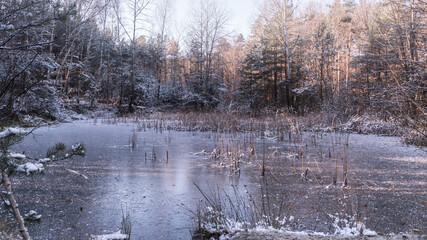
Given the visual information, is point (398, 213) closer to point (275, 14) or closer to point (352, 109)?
point (352, 109)

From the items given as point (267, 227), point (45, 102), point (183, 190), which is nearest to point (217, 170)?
point (183, 190)

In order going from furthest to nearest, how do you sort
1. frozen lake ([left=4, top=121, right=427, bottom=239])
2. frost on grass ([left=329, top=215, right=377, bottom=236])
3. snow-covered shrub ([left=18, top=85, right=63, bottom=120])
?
snow-covered shrub ([left=18, top=85, right=63, bottom=120])
frozen lake ([left=4, top=121, right=427, bottom=239])
frost on grass ([left=329, top=215, right=377, bottom=236])

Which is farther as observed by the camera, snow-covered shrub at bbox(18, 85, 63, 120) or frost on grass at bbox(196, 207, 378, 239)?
snow-covered shrub at bbox(18, 85, 63, 120)

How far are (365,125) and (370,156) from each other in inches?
216

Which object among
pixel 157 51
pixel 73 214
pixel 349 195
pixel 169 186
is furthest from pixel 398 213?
pixel 157 51

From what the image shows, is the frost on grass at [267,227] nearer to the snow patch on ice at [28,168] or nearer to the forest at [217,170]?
the forest at [217,170]

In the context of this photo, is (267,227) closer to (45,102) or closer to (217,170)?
(217,170)

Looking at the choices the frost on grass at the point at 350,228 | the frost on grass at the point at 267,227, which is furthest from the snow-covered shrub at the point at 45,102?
the frost on grass at the point at 350,228

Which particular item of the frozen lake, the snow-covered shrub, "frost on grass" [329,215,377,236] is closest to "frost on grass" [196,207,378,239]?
"frost on grass" [329,215,377,236]

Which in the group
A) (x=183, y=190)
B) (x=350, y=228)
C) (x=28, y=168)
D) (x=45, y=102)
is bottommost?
(x=183, y=190)

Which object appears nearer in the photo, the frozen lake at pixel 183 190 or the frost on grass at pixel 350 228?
the frost on grass at pixel 350 228

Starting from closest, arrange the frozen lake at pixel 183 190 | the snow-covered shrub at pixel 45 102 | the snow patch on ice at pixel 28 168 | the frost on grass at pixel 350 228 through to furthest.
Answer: the snow patch on ice at pixel 28 168, the frost on grass at pixel 350 228, the frozen lake at pixel 183 190, the snow-covered shrub at pixel 45 102

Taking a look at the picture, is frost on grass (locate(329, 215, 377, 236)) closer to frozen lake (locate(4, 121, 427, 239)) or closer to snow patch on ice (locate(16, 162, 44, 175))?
frozen lake (locate(4, 121, 427, 239))

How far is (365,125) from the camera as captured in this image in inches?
442
